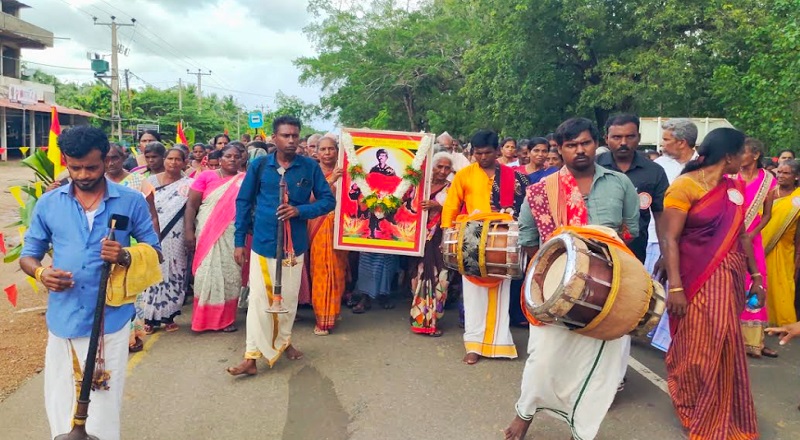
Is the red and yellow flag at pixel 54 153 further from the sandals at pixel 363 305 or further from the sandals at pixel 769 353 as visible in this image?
the sandals at pixel 769 353

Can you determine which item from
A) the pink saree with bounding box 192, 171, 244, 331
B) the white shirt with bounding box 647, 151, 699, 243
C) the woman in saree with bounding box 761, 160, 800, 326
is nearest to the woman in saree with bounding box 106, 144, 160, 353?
the pink saree with bounding box 192, 171, 244, 331

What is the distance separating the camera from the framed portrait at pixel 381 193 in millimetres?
6488

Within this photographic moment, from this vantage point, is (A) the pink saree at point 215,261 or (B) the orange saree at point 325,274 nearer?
(A) the pink saree at point 215,261

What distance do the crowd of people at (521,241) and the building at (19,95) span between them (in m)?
28.5

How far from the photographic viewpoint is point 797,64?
34.1 feet

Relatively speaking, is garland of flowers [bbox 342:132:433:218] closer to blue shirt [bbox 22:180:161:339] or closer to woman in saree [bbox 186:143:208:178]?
woman in saree [bbox 186:143:208:178]

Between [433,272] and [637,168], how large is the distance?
2.35 m

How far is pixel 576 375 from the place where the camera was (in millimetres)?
3646

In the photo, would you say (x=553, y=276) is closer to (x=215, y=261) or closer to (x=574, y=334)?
(x=574, y=334)

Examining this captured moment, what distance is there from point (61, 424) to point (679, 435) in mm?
3724

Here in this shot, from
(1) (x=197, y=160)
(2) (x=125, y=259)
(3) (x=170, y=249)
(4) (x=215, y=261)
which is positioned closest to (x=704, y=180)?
(2) (x=125, y=259)

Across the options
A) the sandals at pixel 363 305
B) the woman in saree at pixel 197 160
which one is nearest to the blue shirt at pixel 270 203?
the sandals at pixel 363 305

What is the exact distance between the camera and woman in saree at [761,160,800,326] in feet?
20.6

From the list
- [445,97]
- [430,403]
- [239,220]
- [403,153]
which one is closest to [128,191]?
[239,220]
